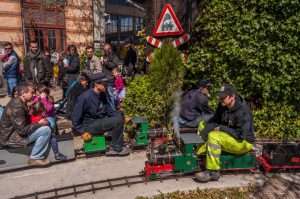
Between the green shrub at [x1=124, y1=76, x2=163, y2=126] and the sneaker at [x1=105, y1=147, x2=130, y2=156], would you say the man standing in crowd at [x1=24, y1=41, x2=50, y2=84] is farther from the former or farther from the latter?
the sneaker at [x1=105, y1=147, x2=130, y2=156]

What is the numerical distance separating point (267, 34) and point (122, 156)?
485 centimetres

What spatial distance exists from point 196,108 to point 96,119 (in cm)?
252

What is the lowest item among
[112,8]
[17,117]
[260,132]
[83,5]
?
[260,132]

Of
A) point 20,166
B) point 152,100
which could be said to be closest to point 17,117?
point 20,166

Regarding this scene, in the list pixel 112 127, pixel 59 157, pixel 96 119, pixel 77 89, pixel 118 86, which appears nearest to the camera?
pixel 59 157

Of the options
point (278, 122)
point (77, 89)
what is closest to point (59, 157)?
point (77, 89)

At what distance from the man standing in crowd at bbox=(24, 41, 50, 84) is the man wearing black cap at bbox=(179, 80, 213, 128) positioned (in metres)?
5.09

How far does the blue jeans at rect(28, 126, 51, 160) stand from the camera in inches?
252

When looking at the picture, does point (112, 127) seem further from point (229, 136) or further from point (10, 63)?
point (10, 63)

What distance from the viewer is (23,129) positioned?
20.7 feet

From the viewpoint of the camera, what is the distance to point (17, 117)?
6246 mm

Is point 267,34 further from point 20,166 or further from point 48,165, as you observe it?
point 20,166

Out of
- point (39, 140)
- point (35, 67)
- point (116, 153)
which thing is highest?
point (35, 67)

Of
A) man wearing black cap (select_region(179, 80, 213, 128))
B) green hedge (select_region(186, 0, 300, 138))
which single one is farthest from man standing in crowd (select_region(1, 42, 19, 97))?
man wearing black cap (select_region(179, 80, 213, 128))
